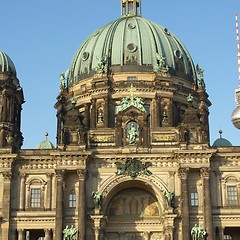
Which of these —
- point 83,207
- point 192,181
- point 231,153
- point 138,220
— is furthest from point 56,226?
point 231,153

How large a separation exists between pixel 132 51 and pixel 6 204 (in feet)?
77.6

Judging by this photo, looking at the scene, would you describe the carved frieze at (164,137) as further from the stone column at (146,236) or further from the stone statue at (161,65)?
the stone statue at (161,65)

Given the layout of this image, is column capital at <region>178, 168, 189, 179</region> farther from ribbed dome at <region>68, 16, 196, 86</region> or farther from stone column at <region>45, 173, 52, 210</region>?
ribbed dome at <region>68, 16, 196, 86</region>

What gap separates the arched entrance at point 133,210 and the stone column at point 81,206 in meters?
1.99

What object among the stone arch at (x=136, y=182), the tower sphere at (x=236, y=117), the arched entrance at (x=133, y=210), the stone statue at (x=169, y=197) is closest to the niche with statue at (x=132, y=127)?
the stone arch at (x=136, y=182)

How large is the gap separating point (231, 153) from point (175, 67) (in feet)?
52.7

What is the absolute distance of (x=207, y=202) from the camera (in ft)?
181

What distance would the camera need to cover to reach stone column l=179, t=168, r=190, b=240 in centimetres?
5438

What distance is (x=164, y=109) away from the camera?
65.8 metres

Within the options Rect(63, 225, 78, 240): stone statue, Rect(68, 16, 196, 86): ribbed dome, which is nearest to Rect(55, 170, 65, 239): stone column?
Rect(63, 225, 78, 240): stone statue

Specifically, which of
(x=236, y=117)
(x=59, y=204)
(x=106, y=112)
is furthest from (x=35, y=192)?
(x=236, y=117)

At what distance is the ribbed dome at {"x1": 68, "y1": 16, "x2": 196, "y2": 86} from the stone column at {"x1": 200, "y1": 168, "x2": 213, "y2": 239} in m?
16.6

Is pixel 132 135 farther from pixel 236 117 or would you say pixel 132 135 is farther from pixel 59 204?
pixel 236 117

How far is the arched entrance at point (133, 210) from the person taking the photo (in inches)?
2243
